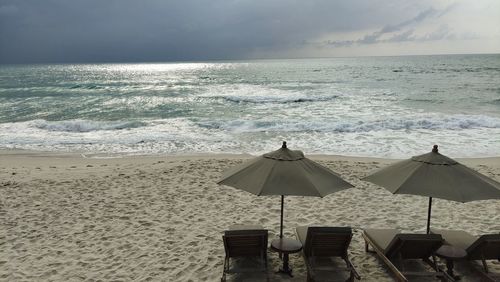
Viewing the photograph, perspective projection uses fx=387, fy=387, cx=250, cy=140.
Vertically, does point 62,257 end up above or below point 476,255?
below

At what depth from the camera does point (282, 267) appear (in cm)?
617

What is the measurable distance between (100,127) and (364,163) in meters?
16.5

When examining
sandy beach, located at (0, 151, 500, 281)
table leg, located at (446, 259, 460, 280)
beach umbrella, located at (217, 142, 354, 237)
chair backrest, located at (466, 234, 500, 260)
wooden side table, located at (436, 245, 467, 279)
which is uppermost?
beach umbrella, located at (217, 142, 354, 237)

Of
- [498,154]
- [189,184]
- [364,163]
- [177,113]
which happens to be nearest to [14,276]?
[189,184]

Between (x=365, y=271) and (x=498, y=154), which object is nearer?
(x=365, y=271)

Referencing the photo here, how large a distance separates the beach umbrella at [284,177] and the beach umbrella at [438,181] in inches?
30.2

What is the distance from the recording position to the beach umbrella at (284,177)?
17.1ft

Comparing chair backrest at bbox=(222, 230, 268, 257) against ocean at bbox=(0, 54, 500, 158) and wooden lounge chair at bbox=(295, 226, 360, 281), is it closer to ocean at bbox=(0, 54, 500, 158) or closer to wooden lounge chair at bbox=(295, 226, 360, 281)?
wooden lounge chair at bbox=(295, 226, 360, 281)

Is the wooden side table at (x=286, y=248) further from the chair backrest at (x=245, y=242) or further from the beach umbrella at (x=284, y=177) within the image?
the beach umbrella at (x=284, y=177)

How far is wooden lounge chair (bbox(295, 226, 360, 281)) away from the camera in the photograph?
5.64m

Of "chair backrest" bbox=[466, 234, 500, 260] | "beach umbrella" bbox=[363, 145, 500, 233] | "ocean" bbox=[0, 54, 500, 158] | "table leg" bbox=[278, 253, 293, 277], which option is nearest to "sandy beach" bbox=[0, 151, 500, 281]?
"table leg" bbox=[278, 253, 293, 277]

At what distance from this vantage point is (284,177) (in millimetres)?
5363

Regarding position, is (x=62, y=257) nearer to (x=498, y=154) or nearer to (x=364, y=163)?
(x=364, y=163)

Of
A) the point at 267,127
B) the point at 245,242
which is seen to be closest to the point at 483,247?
the point at 245,242
